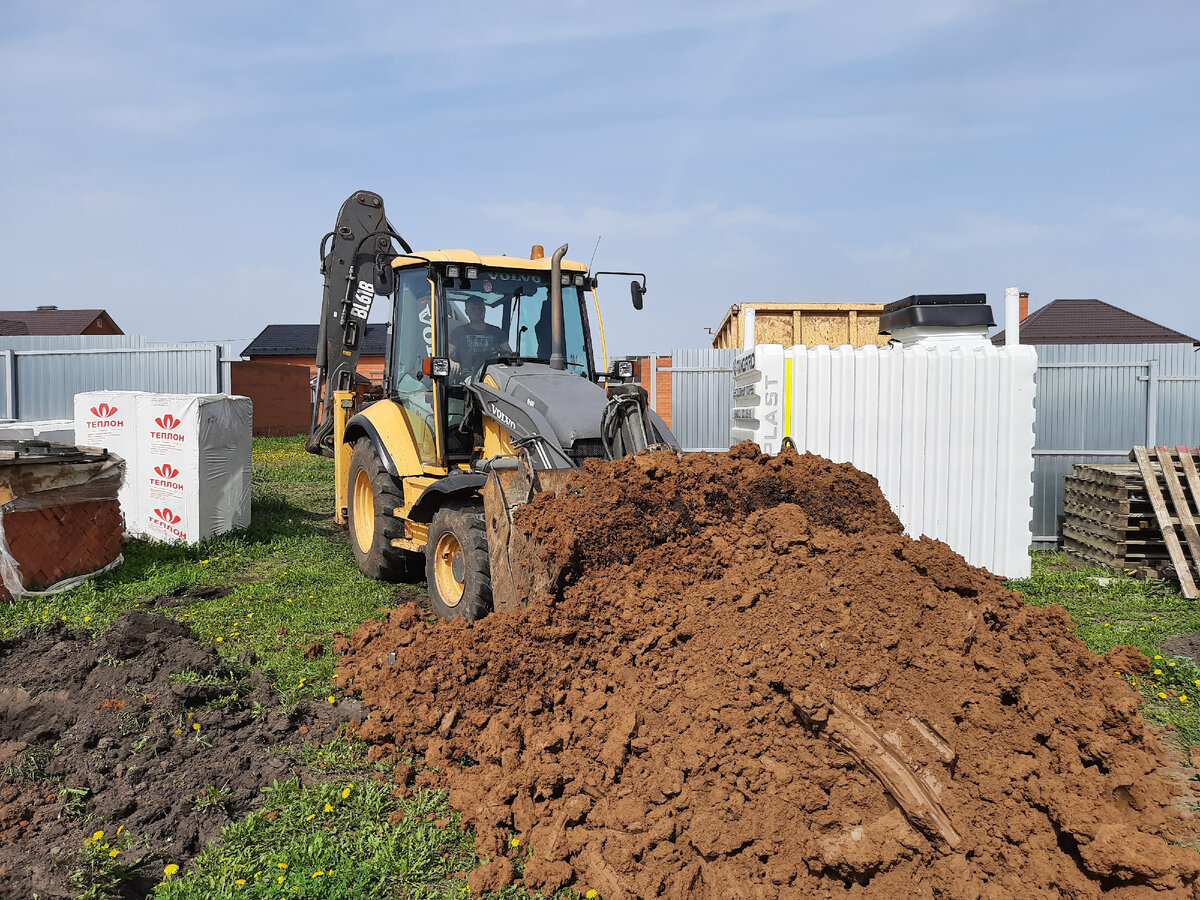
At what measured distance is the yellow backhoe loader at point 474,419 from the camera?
5984mm

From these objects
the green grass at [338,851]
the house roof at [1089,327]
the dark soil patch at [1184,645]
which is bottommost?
the green grass at [338,851]

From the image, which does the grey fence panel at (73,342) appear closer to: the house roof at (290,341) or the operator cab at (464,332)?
the operator cab at (464,332)

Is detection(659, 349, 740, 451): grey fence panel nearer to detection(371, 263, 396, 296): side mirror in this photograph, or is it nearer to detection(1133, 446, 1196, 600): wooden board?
detection(1133, 446, 1196, 600): wooden board

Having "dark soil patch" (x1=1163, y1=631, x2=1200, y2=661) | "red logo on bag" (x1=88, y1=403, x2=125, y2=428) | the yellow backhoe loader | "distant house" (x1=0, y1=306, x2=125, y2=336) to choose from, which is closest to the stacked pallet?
"dark soil patch" (x1=1163, y1=631, x2=1200, y2=661)

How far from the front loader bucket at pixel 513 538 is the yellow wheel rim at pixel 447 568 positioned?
0.63 m

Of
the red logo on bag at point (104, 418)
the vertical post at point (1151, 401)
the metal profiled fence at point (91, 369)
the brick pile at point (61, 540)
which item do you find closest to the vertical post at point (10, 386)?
the metal profiled fence at point (91, 369)

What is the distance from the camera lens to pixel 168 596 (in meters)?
7.61

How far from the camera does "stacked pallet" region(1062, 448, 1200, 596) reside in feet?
28.7

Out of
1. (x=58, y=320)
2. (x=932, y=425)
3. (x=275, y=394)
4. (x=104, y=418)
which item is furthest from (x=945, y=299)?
(x=58, y=320)

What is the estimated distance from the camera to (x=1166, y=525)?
346 inches

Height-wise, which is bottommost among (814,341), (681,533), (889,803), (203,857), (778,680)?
(203,857)

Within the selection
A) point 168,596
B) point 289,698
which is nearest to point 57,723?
point 289,698

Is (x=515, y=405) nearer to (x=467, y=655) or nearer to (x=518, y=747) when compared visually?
(x=467, y=655)

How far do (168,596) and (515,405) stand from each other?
3.57m
